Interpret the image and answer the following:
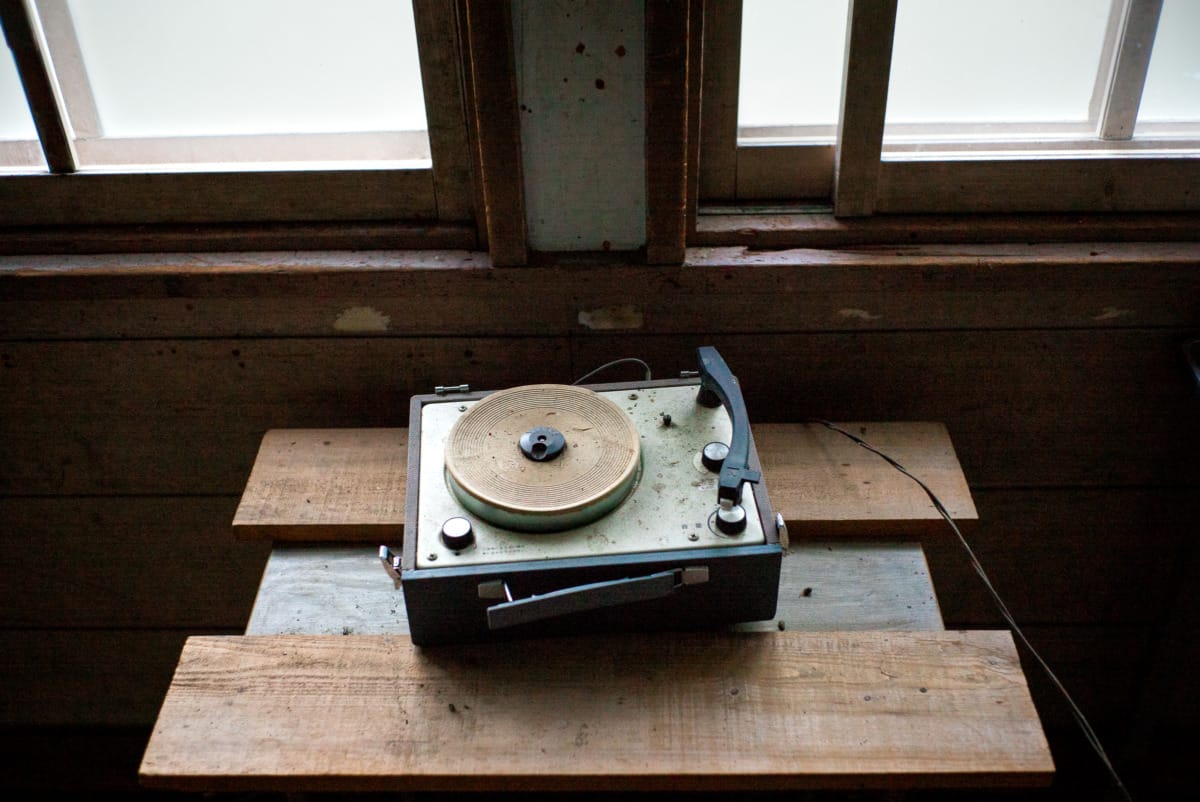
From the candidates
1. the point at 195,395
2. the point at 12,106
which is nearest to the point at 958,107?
the point at 195,395

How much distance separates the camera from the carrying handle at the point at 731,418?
90cm

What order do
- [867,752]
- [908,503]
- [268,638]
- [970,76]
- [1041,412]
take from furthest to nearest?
[1041,412] → [970,76] → [908,503] → [268,638] → [867,752]

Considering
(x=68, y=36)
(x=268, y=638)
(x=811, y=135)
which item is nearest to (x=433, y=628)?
(x=268, y=638)

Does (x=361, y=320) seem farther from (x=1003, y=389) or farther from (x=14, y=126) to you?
(x=1003, y=389)

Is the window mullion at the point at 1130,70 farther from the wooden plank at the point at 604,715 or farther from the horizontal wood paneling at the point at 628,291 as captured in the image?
the wooden plank at the point at 604,715

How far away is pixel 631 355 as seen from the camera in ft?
4.26

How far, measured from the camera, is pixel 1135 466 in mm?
1417

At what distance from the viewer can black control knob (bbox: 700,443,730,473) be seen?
0.98 m

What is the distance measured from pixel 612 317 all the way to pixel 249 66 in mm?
615

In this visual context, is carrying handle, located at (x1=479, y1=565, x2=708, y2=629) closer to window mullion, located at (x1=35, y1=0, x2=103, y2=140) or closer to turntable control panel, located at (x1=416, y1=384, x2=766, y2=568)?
turntable control panel, located at (x1=416, y1=384, x2=766, y2=568)

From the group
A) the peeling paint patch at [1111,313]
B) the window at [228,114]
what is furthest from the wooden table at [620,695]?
the window at [228,114]

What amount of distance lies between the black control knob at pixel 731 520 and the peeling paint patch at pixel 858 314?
0.47 m

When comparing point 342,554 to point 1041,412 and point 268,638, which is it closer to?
point 268,638

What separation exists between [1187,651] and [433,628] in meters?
1.40
